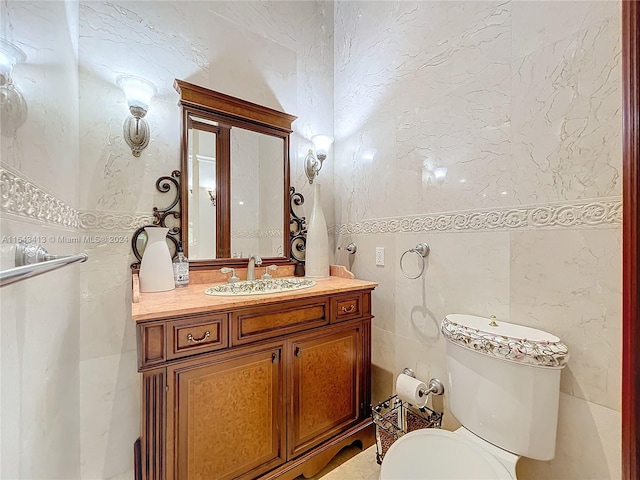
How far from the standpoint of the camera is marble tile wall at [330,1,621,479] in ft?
3.16

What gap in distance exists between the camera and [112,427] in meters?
1.32

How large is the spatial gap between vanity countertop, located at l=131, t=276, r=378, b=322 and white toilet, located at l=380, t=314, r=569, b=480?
64 cm

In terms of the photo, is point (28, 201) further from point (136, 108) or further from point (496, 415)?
point (496, 415)

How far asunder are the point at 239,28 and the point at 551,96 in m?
1.69

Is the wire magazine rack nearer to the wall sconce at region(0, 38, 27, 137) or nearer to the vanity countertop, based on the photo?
the vanity countertop

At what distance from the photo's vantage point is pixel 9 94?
2.01ft

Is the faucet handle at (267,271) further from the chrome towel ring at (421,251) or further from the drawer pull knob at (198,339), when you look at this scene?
the chrome towel ring at (421,251)

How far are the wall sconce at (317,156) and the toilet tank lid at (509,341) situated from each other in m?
1.30

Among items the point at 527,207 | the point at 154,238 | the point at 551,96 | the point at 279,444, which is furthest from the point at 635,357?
the point at 154,238

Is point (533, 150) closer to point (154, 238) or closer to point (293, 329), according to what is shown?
point (293, 329)

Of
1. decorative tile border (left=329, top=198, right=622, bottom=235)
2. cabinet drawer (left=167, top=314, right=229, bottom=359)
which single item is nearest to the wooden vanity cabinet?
cabinet drawer (left=167, top=314, right=229, bottom=359)

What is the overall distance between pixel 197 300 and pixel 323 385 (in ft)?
2.48

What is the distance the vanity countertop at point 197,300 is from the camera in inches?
38.6

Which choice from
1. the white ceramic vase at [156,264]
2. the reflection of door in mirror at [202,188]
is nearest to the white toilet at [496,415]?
the white ceramic vase at [156,264]
